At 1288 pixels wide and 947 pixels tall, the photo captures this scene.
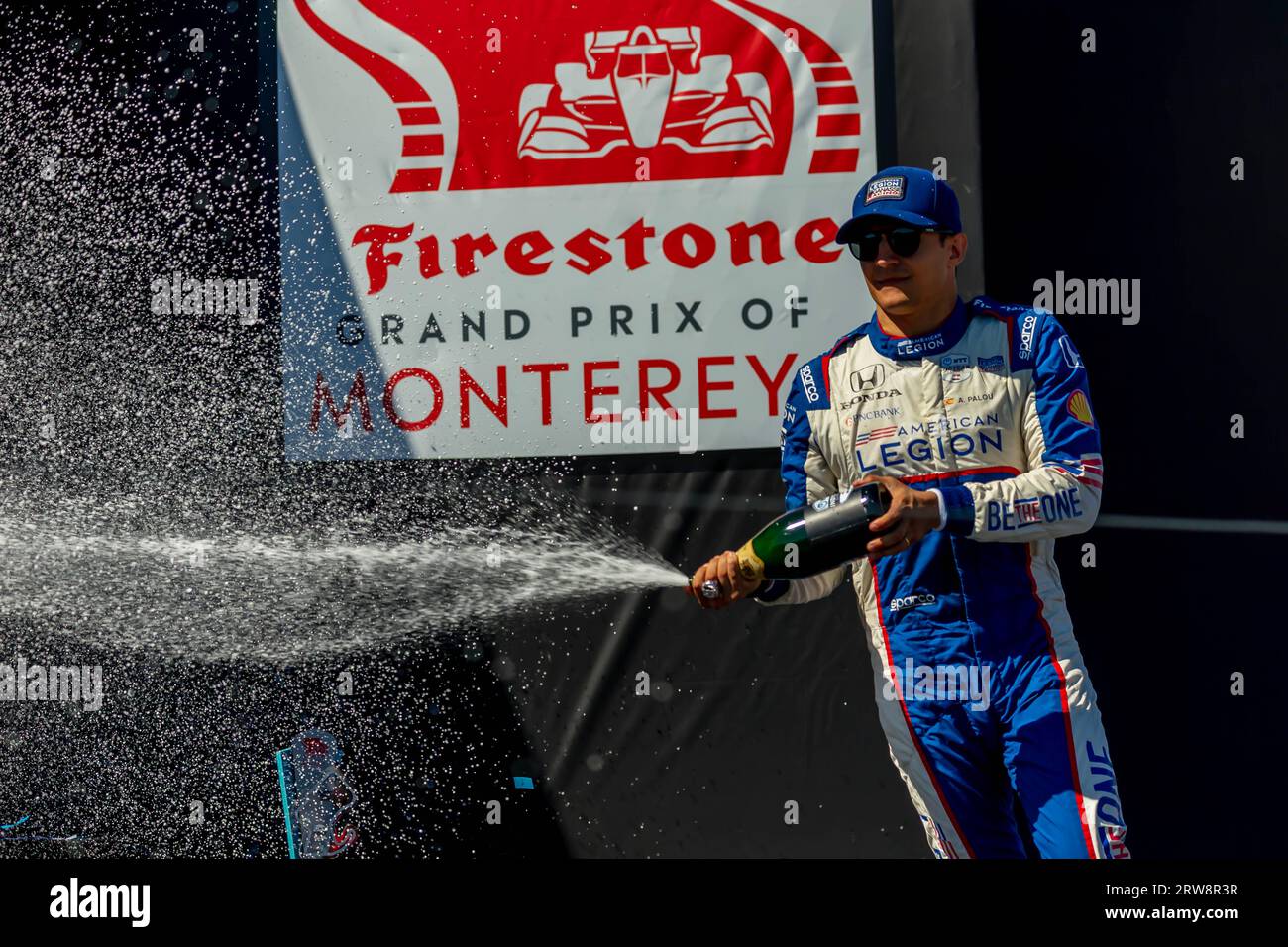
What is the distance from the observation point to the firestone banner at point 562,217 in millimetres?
3924

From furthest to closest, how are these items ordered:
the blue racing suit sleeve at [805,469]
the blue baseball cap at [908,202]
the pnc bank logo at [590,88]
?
the pnc bank logo at [590,88] → the blue racing suit sleeve at [805,469] → the blue baseball cap at [908,202]

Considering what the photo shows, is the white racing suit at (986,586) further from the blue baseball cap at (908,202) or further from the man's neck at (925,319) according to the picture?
the blue baseball cap at (908,202)

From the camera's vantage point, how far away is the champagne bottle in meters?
2.85

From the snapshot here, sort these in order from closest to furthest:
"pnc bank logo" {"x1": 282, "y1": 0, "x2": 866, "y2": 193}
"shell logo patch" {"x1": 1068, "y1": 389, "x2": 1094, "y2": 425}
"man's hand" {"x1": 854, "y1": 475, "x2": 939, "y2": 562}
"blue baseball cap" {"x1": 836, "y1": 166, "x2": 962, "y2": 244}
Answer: "man's hand" {"x1": 854, "y1": 475, "x2": 939, "y2": 562} < "shell logo patch" {"x1": 1068, "y1": 389, "x2": 1094, "y2": 425} < "blue baseball cap" {"x1": 836, "y1": 166, "x2": 962, "y2": 244} < "pnc bank logo" {"x1": 282, "y1": 0, "x2": 866, "y2": 193}

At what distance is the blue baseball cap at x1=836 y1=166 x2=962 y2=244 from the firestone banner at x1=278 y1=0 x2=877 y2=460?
0.80 meters

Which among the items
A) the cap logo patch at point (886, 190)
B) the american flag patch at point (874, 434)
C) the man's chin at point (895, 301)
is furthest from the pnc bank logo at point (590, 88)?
the american flag patch at point (874, 434)

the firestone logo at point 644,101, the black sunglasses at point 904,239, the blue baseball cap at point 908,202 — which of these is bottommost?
the black sunglasses at point 904,239

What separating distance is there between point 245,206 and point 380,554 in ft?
3.59

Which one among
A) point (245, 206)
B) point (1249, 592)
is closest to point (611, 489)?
point (245, 206)

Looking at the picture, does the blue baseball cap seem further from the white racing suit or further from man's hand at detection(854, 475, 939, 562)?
man's hand at detection(854, 475, 939, 562)

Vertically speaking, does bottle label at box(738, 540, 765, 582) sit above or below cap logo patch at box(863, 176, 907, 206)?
below

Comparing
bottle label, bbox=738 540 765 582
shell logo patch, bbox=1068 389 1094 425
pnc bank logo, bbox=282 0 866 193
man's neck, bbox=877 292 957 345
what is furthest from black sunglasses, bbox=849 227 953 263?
pnc bank logo, bbox=282 0 866 193

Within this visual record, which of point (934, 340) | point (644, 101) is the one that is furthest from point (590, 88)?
point (934, 340)

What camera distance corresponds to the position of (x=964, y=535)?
2.87 metres
